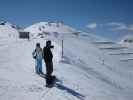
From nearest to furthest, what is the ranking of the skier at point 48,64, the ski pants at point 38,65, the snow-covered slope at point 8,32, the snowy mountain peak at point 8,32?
the skier at point 48,64 < the ski pants at point 38,65 < the snow-covered slope at point 8,32 < the snowy mountain peak at point 8,32

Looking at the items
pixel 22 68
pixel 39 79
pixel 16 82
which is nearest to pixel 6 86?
pixel 16 82

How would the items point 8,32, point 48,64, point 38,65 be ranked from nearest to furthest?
1. point 48,64
2. point 38,65
3. point 8,32

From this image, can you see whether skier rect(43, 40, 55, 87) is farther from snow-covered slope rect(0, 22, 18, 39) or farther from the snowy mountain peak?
the snowy mountain peak

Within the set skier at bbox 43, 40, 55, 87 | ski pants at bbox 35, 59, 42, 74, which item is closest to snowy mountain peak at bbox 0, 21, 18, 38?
ski pants at bbox 35, 59, 42, 74

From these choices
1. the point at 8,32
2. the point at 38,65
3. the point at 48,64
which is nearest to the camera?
the point at 48,64

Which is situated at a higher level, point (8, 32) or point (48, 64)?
point (8, 32)

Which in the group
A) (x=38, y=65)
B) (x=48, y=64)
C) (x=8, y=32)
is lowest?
(x=38, y=65)

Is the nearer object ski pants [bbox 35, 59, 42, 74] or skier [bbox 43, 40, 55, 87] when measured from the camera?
skier [bbox 43, 40, 55, 87]

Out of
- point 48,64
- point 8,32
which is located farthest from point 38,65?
point 8,32

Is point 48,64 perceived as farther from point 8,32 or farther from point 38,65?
point 8,32

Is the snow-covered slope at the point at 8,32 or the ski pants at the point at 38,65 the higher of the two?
the snow-covered slope at the point at 8,32

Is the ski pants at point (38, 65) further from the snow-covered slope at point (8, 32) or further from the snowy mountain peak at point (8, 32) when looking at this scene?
the snowy mountain peak at point (8, 32)

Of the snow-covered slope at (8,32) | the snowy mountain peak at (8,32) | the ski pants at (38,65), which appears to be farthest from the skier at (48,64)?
the snowy mountain peak at (8,32)

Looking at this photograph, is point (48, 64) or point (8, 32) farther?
point (8, 32)
